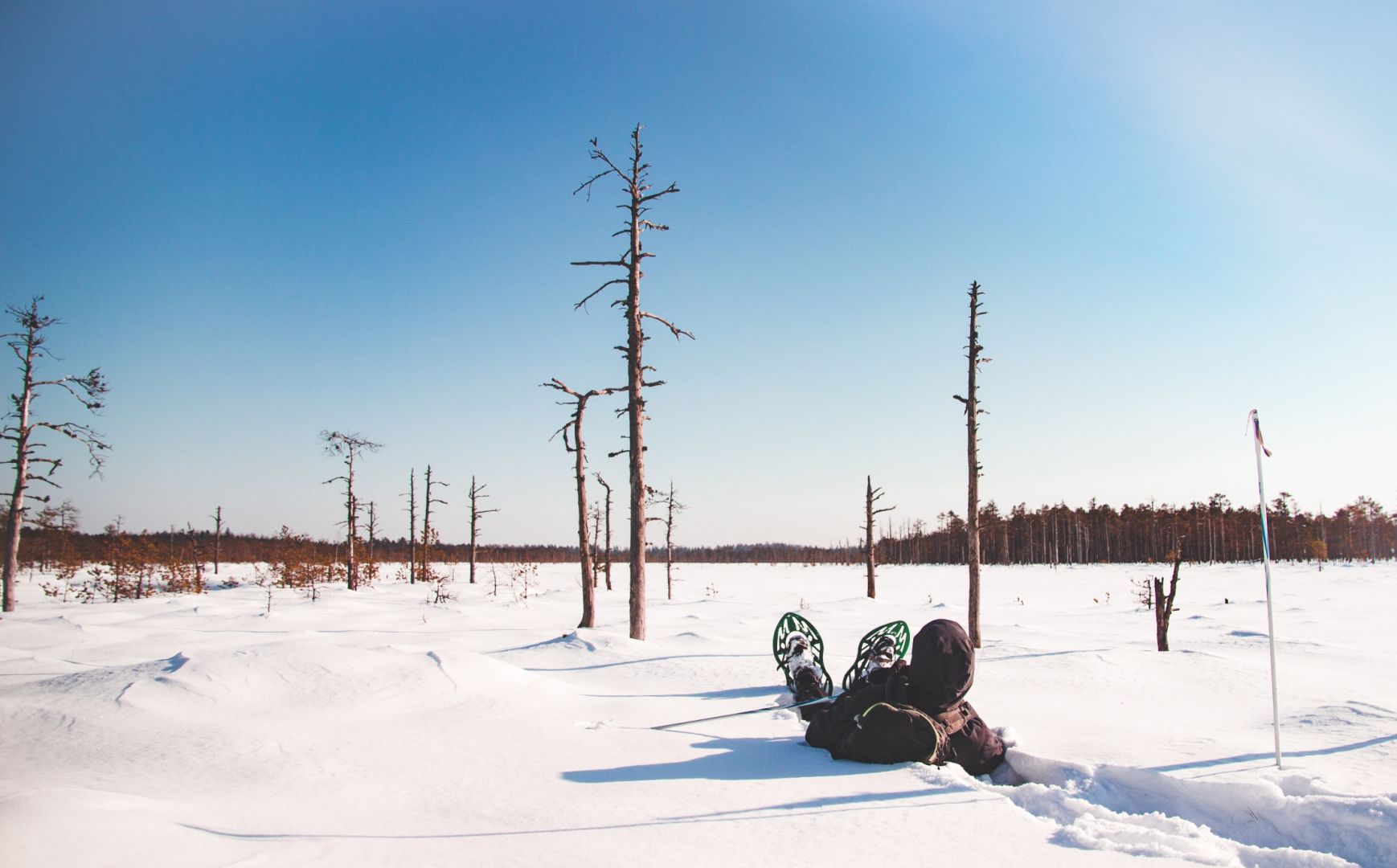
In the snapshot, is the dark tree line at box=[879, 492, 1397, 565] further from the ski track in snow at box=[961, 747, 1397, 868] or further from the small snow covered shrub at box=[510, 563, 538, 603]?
the ski track in snow at box=[961, 747, 1397, 868]

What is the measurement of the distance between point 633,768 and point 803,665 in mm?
2709

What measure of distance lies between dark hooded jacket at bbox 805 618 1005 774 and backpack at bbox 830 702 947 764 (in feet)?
0.34

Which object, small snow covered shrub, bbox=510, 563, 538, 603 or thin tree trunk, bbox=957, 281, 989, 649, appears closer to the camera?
thin tree trunk, bbox=957, 281, 989, 649

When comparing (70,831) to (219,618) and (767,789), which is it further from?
(219,618)

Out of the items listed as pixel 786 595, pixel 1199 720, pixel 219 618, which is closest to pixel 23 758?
pixel 1199 720

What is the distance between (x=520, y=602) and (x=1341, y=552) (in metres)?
113

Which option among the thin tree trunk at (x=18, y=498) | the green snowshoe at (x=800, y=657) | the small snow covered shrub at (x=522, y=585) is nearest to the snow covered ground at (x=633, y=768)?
the green snowshoe at (x=800, y=657)

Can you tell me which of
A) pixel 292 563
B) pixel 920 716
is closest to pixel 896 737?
pixel 920 716

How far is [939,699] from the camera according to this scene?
5090 millimetres

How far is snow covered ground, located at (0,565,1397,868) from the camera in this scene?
3.50 metres

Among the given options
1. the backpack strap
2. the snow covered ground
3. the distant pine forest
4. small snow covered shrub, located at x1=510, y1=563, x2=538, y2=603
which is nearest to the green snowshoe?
the snow covered ground

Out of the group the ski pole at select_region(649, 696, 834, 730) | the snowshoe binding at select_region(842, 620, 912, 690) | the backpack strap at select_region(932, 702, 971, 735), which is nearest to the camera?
the backpack strap at select_region(932, 702, 971, 735)

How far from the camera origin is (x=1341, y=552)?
91.1 m

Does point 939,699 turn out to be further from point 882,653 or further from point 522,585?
point 522,585
